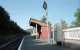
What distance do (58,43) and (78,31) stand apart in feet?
16.5

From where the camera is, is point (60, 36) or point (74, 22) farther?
point (74, 22)

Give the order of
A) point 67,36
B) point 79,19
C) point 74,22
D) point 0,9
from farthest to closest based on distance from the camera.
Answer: point 74,22 → point 79,19 → point 0,9 → point 67,36

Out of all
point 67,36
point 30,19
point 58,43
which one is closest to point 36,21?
point 30,19

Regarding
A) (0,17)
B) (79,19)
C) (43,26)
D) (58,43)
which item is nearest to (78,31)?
(58,43)

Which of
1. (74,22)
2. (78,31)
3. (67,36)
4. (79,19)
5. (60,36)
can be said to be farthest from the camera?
(74,22)

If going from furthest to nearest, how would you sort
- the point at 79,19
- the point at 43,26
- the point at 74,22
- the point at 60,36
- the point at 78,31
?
the point at 74,22, the point at 79,19, the point at 43,26, the point at 78,31, the point at 60,36

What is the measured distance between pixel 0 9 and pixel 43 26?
11.3 m

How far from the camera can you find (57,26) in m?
28.0

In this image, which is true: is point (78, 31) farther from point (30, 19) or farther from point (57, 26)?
point (30, 19)

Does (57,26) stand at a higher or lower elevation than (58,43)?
higher

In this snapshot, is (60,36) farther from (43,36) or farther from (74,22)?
(74,22)

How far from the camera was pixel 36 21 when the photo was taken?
60.4 metres

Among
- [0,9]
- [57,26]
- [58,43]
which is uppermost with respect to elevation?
[0,9]

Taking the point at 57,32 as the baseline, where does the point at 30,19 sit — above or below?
above
